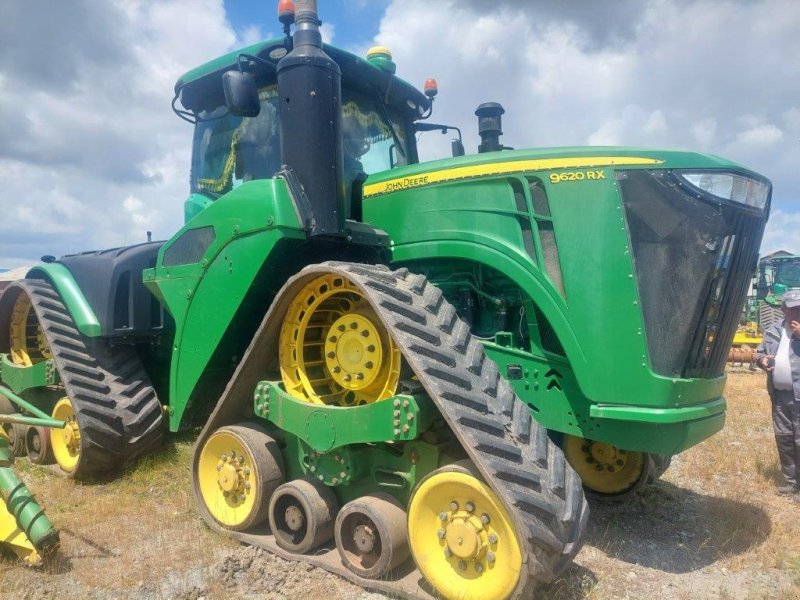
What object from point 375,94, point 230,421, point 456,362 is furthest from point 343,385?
point 375,94

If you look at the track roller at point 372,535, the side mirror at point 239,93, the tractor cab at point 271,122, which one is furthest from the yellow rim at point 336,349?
the side mirror at point 239,93

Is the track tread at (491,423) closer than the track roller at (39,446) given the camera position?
Yes

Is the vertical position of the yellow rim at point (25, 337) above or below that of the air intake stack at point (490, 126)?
below

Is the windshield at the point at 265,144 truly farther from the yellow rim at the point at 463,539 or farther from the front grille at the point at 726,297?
the front grille at the point at 726,297

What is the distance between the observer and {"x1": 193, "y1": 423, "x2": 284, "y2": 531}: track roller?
4.02m

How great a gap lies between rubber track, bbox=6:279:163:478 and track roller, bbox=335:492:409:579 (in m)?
2.53

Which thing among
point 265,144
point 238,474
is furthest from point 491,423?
point 265,144

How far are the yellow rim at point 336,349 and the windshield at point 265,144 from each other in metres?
1.09

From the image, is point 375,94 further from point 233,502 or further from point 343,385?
point 233,502

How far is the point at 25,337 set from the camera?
6.68 m

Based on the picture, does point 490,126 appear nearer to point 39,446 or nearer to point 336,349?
point 336,349

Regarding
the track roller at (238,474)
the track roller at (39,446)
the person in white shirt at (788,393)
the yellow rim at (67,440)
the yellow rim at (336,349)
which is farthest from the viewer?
the track roller at (39,446)

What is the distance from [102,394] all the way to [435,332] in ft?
11.2

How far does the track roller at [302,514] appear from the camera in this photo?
12.1 feet
